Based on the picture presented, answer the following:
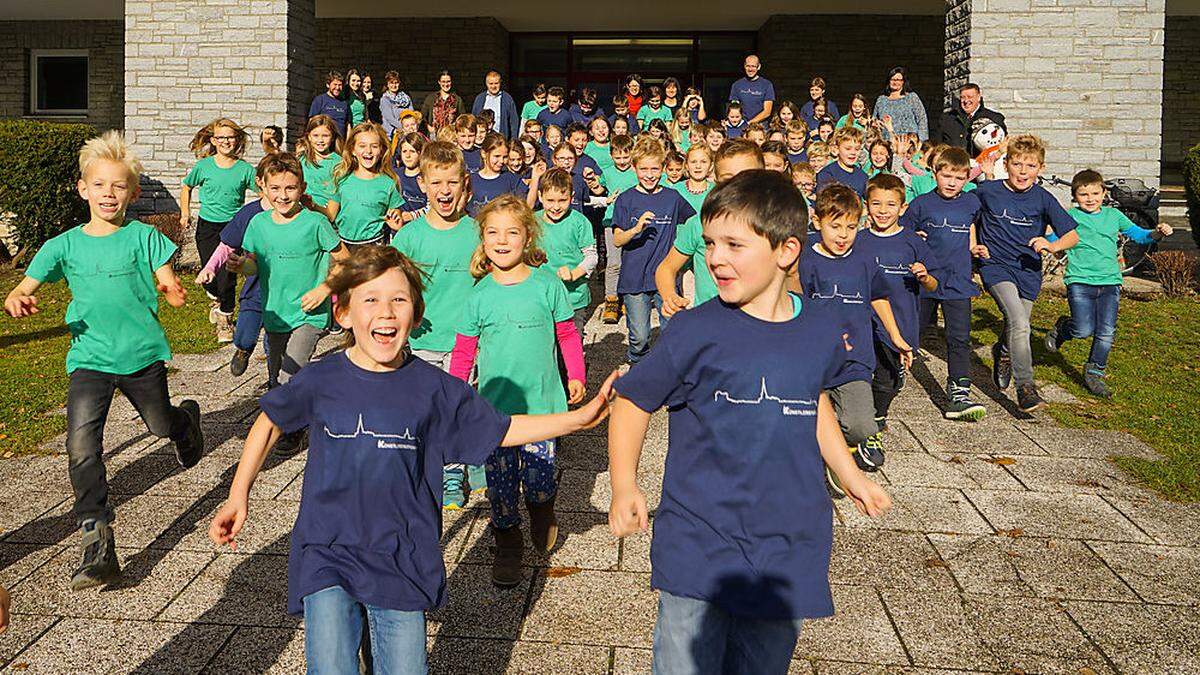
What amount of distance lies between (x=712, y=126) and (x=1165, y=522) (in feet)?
23.8

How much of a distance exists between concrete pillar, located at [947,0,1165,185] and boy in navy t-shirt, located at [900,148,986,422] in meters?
7.09

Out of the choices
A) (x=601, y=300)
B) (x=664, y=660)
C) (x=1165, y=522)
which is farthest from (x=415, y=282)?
(x=601, y=300)

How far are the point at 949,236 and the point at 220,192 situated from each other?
20.8ft

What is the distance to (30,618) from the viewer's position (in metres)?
4.14

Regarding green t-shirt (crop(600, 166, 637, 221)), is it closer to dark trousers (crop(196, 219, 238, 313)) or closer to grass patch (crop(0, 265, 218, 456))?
dark trousers (crop(196, 219, 238, 313))

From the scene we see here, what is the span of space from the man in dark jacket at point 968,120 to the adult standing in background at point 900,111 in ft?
2.55

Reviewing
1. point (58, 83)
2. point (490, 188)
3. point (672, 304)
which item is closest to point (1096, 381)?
point (672, 304)

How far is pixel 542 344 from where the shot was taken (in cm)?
480

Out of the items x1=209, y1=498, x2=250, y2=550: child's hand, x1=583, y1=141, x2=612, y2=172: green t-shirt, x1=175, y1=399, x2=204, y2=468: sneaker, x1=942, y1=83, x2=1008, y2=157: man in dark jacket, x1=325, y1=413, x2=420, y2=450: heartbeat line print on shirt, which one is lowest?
x1=175, y1=399, x2=204, y2=468: sneaker

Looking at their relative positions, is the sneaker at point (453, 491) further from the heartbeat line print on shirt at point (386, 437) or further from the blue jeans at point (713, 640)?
the blue jeans at point (713, 640)

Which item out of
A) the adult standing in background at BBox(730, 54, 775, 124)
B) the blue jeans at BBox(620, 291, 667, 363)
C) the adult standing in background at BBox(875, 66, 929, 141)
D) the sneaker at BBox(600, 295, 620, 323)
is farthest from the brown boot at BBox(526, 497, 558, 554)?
the adult standing in background at BBox(730, 54, 775, 124)

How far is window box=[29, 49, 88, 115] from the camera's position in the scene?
78.4ft

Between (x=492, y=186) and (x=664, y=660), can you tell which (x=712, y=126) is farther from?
(x=664, y=660)

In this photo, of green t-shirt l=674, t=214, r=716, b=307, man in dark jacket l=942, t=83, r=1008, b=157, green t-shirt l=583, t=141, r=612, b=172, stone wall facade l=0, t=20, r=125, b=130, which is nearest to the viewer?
green t-shirt l=674, t=214, r=716, b=307
